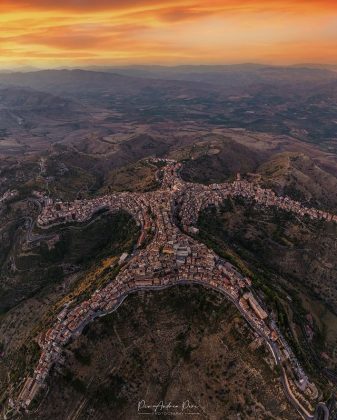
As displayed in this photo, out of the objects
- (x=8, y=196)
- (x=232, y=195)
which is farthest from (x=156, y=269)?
(x=8, y=196)

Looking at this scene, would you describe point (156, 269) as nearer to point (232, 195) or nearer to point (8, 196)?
point (232, 195)

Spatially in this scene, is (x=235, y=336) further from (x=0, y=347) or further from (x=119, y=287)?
(x=0, y=347)

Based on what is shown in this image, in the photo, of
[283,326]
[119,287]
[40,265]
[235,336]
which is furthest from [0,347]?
[283,326]

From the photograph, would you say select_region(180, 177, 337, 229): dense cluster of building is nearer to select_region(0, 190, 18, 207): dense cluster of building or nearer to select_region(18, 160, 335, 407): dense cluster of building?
select_region(18, 160, 335, 407): dense cluster of building

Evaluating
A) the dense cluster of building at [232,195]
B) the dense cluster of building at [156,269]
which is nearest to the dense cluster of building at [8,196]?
the dense cluster of building at [156,269]

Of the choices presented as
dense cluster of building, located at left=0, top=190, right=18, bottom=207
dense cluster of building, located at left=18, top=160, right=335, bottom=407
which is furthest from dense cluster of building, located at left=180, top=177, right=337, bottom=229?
dense cluster of building, located at left=0, top=190, right=18, bottom=207

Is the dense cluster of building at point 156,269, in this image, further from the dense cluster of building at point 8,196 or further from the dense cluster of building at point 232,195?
the dense cluster of building at point 8,196

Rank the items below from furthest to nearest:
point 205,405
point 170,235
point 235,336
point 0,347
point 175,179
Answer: point 175,179
point 170,235
point 0,347
point 235,336
point 205,405

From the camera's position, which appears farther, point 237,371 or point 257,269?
point 257,269
